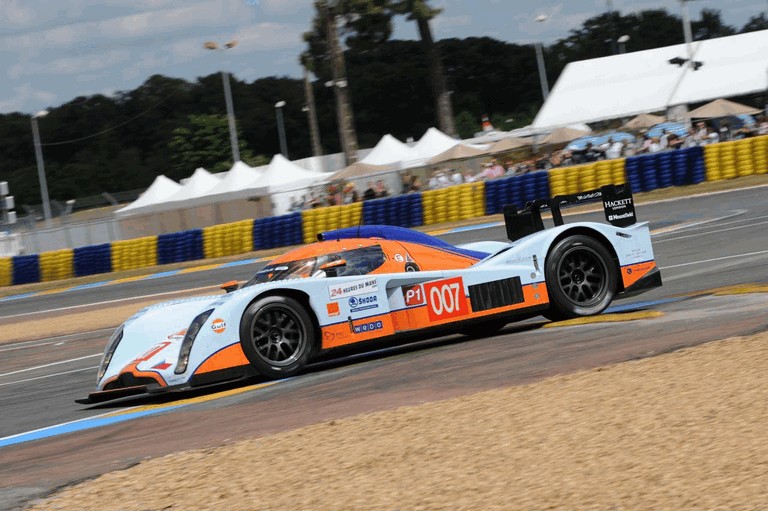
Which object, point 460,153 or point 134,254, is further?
point 460,153

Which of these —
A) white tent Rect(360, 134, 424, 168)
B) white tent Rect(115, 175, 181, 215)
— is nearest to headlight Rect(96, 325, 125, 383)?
white tent Rect(360, 134, 424, 168)

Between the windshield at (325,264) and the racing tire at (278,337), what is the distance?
1.15 ft

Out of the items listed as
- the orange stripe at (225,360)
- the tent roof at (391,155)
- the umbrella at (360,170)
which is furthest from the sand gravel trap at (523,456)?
the tent roof at (391,155)

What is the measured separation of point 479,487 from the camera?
5051 mm

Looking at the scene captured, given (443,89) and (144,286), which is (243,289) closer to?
(144,286)

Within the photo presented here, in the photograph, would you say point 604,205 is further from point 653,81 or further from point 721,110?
point 653,81

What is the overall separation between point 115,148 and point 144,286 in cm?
7130

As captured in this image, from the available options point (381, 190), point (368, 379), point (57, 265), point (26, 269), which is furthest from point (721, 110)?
point (368, 379)

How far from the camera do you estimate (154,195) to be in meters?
45.0

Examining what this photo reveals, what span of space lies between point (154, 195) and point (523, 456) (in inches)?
1613

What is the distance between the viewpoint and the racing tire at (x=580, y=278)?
10.3 m

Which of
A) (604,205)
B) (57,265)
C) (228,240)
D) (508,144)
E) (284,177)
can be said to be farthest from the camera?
(284,177)

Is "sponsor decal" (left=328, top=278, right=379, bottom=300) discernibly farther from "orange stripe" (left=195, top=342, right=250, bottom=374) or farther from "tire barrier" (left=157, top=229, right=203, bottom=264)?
"tire barrier" (left=157, top=229, right=203, bottom=264)

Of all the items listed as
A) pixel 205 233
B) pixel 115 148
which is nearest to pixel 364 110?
pixel 115 148
